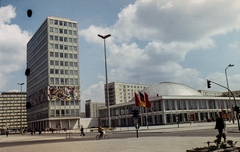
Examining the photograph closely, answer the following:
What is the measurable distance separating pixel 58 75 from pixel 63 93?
26.9 ft

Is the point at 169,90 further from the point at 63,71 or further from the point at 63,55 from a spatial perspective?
the point at 63,55

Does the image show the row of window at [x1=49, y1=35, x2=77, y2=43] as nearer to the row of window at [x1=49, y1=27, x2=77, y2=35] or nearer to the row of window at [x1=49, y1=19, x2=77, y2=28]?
the row of window at [x1=49, y1=27, x2=77, y2=35]

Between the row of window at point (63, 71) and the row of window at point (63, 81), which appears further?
the row of window at point (63, 71)

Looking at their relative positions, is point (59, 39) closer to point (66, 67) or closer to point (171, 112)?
point (66, 67)

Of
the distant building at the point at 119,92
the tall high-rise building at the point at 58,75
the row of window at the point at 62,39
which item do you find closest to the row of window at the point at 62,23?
the tall high-rise building at the point at 58,75

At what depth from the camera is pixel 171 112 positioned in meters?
80.2

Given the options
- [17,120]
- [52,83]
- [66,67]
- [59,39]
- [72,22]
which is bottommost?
[17,120]

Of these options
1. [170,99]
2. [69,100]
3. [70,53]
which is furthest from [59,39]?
[170,99]

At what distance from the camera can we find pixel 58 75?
108 meters

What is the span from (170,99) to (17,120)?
15668 cm

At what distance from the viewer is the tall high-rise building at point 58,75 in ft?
346

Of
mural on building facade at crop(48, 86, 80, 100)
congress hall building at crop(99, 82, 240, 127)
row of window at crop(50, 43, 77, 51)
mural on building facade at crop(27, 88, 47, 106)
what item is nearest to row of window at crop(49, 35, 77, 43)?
row of window at crop(50, 43, 77, 51)

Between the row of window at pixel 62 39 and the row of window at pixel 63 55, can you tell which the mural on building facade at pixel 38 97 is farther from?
the row of window at pixel 62 39

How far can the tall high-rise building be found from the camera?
346 ft
